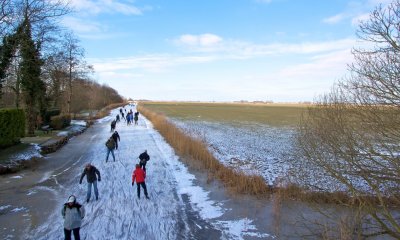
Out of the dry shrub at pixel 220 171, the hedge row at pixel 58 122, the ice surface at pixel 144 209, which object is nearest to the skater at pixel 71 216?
the ice surface at pixel 144 209

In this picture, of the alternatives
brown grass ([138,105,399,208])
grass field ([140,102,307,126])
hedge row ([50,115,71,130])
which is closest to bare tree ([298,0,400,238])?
brown grass ([138,105,399,208])

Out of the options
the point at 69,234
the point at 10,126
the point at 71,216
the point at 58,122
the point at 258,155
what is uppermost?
the point at 10,126

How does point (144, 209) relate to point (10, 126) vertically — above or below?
below

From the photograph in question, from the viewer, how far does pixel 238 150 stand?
2427 centimetres

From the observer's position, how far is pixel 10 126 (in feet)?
68.0

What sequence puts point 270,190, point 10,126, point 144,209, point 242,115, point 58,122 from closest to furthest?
1. point 144,209
2. point 270,190
3. point 10,126
4. point 58,122
5. point 242,115

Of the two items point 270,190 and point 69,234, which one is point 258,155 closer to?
point 270,190

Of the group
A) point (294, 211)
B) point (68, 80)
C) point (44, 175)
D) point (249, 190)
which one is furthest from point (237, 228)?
point (68, 80)

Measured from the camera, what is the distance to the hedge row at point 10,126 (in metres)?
19.8

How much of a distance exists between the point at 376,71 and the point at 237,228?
18.0ft

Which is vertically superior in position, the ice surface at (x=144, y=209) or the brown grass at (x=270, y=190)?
the brown grass at (x=270, y=190)

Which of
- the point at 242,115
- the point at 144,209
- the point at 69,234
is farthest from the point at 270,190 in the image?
the point at 242,115

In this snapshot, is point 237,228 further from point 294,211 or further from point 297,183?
point 297,183

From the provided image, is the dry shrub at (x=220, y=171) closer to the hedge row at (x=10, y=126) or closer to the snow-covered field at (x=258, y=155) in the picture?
the snow-covered field at (x=258, y=155)
